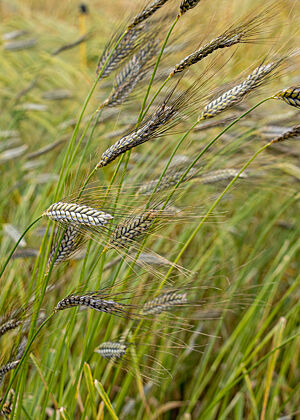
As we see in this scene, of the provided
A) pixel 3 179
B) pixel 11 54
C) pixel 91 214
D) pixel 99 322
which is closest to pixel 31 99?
pixel 3 179

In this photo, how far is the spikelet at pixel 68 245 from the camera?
2.73 feet

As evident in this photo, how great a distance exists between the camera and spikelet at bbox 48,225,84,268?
2.73 feet

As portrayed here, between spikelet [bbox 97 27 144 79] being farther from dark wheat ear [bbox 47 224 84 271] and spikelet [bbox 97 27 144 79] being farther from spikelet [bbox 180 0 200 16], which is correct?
dark wheat ear [bbox 47 224 84 271]

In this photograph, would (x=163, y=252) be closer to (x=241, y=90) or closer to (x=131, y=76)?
(x=131, y=76)

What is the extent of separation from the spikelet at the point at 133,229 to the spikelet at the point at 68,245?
7 cm

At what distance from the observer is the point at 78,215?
0.70m

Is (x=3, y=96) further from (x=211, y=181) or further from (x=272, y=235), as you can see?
(x=211, y=181)

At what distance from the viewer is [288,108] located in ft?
6.30

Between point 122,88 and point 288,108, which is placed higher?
point 288,108

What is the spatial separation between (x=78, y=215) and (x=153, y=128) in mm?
186

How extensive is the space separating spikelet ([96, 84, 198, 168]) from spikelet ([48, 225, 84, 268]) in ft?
0.44

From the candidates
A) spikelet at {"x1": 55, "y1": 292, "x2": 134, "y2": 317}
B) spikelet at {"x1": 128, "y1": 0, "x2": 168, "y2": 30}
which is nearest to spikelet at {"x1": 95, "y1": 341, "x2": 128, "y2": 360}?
spikelet at {"x1": 55, "y1": 292, "x2": 134, "y2": 317}

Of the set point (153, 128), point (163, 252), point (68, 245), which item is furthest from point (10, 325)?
point (163, 252)

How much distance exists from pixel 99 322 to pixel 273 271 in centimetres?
70
